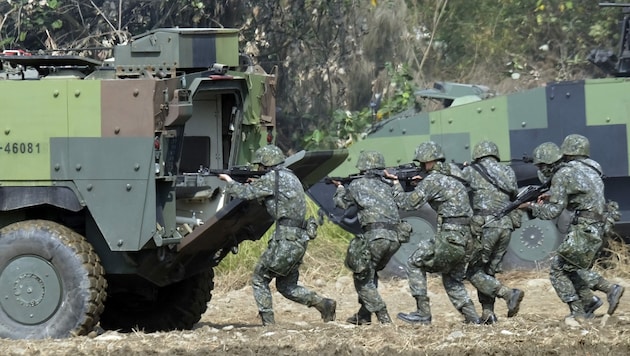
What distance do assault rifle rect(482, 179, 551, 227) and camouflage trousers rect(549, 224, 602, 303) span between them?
0.40 m

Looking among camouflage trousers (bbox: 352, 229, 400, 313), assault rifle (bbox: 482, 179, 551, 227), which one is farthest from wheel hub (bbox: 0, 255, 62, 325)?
assault rifle (bbox: 482, 179, 551, 227)

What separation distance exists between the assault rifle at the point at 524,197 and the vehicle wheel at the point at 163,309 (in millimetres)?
2401

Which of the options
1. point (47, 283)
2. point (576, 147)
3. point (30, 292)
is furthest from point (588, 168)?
point (30, 292)

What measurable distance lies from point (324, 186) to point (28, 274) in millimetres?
5531

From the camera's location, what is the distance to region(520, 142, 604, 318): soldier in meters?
10.8

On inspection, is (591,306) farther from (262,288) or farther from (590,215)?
(262,288)

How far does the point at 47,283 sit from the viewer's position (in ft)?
31.9

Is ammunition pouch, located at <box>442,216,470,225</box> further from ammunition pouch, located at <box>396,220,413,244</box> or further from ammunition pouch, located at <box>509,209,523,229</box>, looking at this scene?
ammunition pouch, located at <box>509,209,523,229</box>

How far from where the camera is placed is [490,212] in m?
11.4

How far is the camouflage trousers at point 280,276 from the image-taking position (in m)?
10.6

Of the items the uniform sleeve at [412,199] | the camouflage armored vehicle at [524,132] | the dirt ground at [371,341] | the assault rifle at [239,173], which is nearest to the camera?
the dirt ground at [371,341]

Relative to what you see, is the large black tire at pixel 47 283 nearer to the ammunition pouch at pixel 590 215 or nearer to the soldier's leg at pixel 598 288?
the ammunition pouch at pixel 590 215

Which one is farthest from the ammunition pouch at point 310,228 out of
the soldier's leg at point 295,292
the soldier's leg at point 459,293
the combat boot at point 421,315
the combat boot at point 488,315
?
the combat boot at point 488,315

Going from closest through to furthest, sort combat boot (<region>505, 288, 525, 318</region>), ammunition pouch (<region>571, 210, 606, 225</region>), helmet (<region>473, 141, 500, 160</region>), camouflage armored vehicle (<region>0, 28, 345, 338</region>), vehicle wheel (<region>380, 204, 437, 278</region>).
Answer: camouflage armored vehicle (<region>0, 28, 345, 338</region>) < ammunition pouch (<region>571, 210, 606, 225</region>) < combat boot (<region>505, 288, 525, 318</region>) < helmet (<region>473, 141, 500, 160</region>) < vehicle wheel (<region>380, 204, 437, 278</region>)
